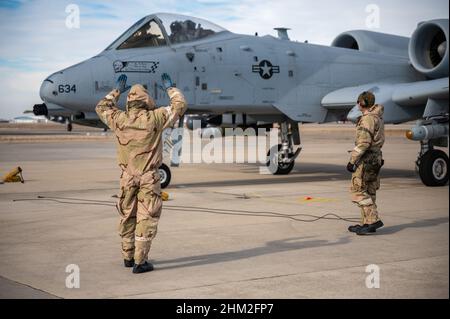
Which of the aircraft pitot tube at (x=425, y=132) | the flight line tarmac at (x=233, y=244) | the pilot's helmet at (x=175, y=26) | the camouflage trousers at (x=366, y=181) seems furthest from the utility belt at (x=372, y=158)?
the pilot's helmet at (x=175, y=26)

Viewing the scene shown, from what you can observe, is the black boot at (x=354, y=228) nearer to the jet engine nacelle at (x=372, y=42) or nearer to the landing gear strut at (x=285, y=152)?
the landing gear strut at (x=285, y=152)

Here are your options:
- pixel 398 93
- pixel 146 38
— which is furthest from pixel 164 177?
pixel 398 93

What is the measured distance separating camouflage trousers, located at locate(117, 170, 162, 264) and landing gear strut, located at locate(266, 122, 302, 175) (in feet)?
34.5

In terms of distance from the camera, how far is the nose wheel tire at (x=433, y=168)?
14.2m

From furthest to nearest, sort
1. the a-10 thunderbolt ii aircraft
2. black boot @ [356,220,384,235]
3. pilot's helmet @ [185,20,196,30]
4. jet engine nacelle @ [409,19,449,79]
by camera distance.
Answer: jet engine nacelle @ [409,19,449,79] < pilot's helmet @ [185,20,196,30] < the a-10 thunderbolt ii aircraft < black boot @ [356,220,384,235]

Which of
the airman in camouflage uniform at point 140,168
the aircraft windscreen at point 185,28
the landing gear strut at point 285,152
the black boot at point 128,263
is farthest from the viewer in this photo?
the landing gear strut at point 285,152

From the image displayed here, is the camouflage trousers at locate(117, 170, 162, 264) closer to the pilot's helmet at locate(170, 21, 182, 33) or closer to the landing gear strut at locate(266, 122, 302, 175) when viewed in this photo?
the pilot's helmet at locate(170, 21, 182, 33)

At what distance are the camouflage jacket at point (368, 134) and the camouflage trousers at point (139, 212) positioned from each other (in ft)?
9.48

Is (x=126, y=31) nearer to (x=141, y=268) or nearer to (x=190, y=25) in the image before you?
(x=190, y=25)

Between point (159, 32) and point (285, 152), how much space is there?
500 centimetres

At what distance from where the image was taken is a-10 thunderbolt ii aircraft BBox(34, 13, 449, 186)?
13531mm

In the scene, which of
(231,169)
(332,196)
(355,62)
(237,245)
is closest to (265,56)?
(355,62)

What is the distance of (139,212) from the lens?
6.66 m

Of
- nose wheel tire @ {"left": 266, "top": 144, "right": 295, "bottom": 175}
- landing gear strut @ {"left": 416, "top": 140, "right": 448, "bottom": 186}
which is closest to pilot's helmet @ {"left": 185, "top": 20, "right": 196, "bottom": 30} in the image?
nose wheel tire @ {"left": 266, "top": 144, "right": 295, "bottom": 175}
